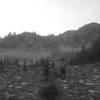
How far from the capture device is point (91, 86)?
266 inches

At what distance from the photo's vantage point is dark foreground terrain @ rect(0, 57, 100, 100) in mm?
5707

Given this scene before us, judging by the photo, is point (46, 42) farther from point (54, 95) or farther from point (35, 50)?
point (54, 95)

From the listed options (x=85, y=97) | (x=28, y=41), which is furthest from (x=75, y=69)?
(x=28, y=41)

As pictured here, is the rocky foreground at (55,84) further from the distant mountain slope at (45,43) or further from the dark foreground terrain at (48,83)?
the distant mountain slope at (45,43)

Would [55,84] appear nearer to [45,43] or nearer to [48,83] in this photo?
[48,83]

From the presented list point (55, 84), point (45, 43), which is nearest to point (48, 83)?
point (55, 84)

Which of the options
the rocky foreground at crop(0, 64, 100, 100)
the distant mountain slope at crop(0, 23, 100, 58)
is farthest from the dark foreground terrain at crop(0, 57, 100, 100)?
the distant mountain slope at crop(0, 23, 100, 58)

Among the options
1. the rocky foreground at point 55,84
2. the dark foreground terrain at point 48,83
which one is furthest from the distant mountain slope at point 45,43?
the rocky foreground at point 55,84

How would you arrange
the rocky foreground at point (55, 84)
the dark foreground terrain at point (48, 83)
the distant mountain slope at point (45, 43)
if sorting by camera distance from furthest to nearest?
the distant mountain slope at point (45, 43) < the rocky foreground at point (55, 84) < the dark foreground terrain at point (48, 83)

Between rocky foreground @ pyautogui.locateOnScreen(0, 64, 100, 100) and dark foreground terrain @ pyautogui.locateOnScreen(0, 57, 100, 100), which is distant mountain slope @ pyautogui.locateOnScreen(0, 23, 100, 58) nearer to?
dark foreground terrain @ pyautogui.locateOnScreen(0, 57, 100, 100)

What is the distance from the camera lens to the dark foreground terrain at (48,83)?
571 centimetres

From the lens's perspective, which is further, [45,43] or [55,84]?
[45,43]

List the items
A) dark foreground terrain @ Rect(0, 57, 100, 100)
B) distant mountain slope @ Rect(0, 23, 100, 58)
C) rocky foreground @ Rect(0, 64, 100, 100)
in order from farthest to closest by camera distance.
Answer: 1. distant mountain slope @ Rect(0, 23, 100, 58)
2. rocky foreground @ Rect(0, 64, 100, 100)
3. dark foreground terrain @ Rect(0, 57, 100, 100)

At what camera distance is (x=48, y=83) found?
6.20 meters
